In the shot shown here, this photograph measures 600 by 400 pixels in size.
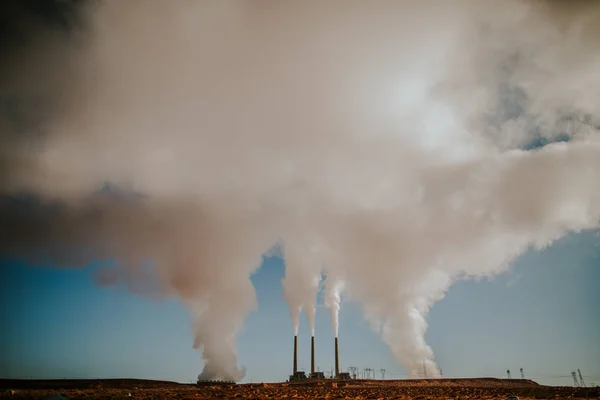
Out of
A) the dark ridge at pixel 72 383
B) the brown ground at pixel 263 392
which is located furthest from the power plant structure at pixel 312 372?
the dark ridge at pixel 72 383

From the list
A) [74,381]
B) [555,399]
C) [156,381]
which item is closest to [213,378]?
[156,381]

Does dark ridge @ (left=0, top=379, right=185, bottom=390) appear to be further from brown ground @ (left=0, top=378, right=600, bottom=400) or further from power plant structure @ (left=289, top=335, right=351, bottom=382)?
power plant structure @ (left=289, top=335, right=351, bottom=382)

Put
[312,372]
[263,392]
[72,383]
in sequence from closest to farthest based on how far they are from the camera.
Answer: [263,392]
[72,383]
[312,372]

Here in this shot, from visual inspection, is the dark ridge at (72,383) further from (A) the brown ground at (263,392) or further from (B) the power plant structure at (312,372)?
(B) the power plant structure at (312,372)

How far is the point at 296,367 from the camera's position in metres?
114

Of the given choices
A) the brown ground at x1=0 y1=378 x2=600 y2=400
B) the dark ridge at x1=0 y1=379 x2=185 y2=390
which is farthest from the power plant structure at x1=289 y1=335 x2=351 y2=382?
the dark ridge at x1=0 y1=379 x2=185 y2=390

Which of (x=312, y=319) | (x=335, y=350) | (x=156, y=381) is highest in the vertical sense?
(x=312, y=319)

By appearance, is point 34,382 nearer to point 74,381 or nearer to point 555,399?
point 74,381

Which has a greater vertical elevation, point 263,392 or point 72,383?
point 263,392

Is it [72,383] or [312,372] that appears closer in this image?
[72,383]

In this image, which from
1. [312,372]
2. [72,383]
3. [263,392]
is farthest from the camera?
[312,372]

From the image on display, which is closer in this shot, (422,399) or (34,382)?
(422,399)

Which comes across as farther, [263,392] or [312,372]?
[312,372]

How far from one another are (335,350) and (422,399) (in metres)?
68.6
